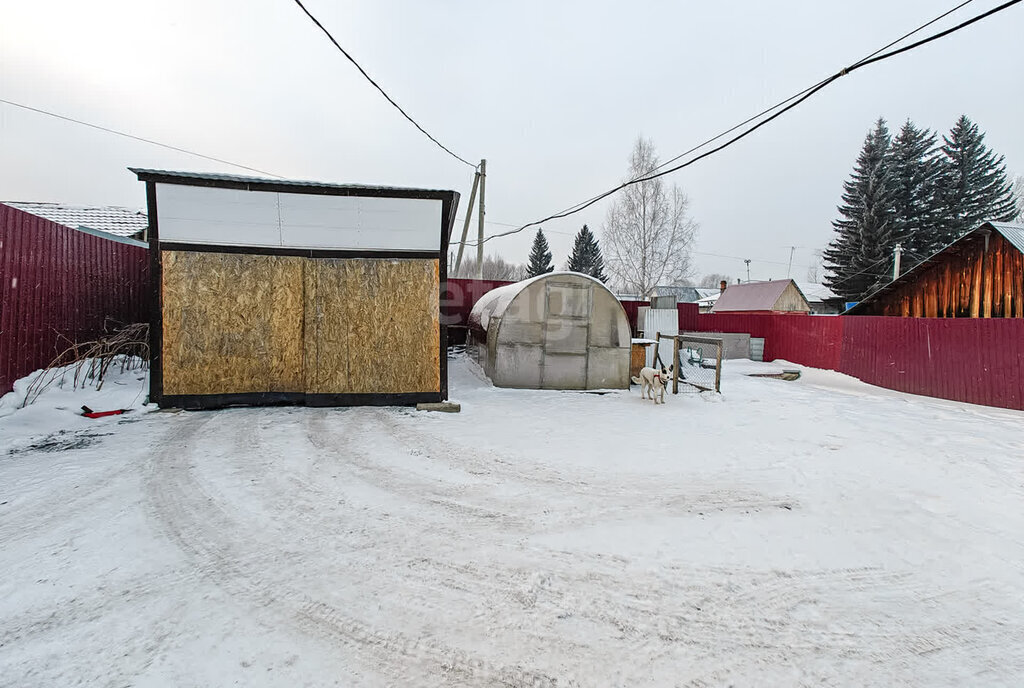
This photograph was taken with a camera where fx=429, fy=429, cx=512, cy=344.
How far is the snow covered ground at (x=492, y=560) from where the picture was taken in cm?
191

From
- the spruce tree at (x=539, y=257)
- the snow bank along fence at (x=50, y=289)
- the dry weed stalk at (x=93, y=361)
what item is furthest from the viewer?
the spruce tree at (x=539, y=257)

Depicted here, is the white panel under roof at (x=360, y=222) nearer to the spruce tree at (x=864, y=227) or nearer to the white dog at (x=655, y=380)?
the white dog at (x=655, y=380)

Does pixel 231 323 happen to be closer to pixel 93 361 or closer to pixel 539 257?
pixel 93 361

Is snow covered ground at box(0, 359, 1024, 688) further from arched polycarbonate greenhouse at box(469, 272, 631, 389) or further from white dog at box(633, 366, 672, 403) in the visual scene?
arched polycarbonate greenhouse at box(469, 272, 631, 389)

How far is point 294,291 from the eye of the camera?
21.4 feet

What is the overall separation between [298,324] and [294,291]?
1.65 ft

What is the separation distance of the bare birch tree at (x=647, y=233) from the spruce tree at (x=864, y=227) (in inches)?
474

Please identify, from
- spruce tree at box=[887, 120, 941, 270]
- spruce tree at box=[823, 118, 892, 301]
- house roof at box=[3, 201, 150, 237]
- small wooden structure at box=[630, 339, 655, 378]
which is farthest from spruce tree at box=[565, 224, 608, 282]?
house roof at box=[3, 201, 150, 237]

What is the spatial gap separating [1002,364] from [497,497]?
10.7m

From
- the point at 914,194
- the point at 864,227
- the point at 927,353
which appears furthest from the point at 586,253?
the point at 927,353

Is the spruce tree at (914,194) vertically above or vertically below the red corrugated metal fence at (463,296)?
above

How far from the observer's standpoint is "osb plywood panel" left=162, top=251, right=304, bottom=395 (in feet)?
20.4

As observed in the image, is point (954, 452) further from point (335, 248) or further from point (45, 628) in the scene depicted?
point (335, 248)

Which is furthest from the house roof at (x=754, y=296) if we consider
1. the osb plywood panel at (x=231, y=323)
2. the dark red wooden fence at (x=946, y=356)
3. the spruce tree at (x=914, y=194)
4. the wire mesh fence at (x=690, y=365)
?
the osb plywood panel at (x=231, y=323)
